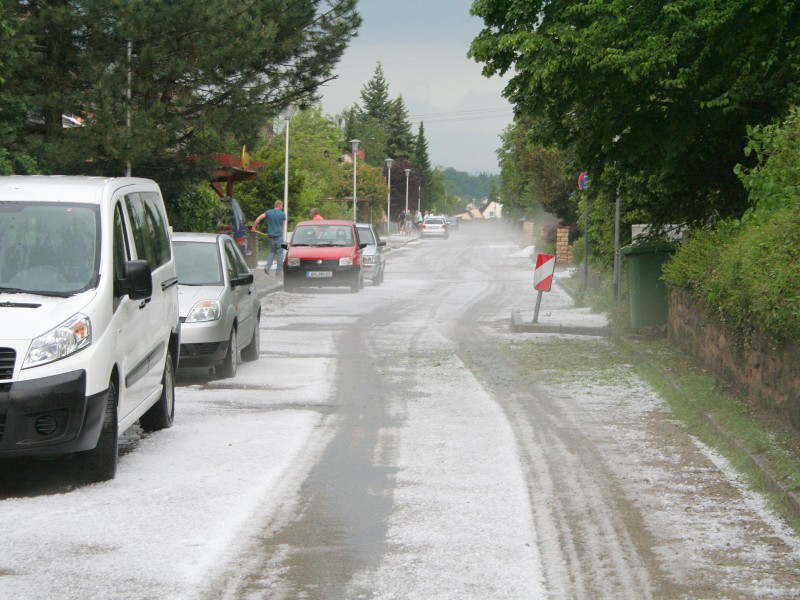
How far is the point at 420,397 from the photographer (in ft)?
38.8

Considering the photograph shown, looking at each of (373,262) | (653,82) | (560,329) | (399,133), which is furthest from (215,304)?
(399,133)

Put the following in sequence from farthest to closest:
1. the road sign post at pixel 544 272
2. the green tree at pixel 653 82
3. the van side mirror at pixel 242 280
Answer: the road sign post at pixel 544 272 → the green tree at pixel 653 82 → the van side mirror at pixel 242 280

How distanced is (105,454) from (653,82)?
9304 mm

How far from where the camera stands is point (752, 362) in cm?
1041

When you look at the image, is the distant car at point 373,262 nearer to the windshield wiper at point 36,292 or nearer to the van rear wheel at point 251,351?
the van rear wheel at point 251,351

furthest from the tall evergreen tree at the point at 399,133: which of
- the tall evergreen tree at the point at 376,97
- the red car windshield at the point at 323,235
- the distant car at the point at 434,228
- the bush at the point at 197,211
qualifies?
the red car windshield at the point at 323,235

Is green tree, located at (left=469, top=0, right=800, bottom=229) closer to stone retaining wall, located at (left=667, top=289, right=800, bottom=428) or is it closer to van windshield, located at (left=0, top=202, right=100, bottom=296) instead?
stone retaining wall, located at (left=667, top=289, right=800, bottom=428)

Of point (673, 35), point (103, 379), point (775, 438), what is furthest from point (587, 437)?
point (673, 35)

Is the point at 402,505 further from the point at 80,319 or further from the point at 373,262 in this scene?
the point at 373,262

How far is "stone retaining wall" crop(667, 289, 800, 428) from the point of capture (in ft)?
29.9

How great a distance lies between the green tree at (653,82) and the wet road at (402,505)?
373cm

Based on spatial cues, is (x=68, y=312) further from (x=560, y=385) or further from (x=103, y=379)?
(x=560, y=385)

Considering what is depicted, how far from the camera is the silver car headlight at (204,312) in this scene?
12.5 meters

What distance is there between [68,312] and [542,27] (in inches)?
372
